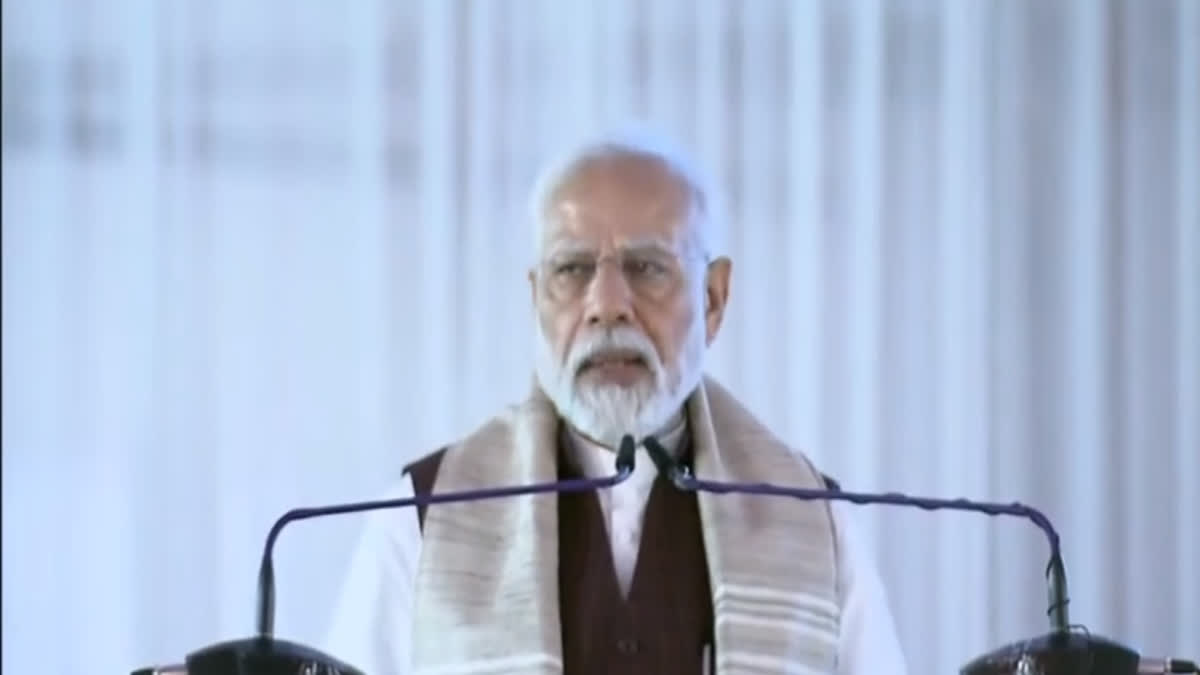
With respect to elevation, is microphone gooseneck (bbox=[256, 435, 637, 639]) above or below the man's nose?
below

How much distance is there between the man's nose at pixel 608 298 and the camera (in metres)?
1.79

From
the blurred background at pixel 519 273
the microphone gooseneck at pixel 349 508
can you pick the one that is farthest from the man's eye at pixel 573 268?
the blurred background at pixel 519 273

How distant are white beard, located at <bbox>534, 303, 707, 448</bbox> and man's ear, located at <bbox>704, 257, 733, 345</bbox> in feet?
0.22

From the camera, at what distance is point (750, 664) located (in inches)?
69.6

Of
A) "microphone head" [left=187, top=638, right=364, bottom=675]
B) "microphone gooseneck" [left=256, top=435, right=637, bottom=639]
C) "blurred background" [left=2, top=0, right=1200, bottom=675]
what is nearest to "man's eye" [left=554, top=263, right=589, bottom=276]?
"microphone gooseneck" [left=256, top=435, right=637, bottom=639]

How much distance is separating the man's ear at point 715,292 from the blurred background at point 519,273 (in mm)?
625

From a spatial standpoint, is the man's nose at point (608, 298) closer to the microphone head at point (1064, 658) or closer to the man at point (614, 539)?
the man at point (614, 539)

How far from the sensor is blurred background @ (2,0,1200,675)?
2.57 metres

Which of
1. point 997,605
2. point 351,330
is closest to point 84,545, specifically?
point 351,330

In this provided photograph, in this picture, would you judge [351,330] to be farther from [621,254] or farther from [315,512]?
[315,512]

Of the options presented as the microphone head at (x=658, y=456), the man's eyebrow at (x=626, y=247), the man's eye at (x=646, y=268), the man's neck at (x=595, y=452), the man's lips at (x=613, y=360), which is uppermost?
the man's eyebrow at (x=626, y=247)

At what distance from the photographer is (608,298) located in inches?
70.6

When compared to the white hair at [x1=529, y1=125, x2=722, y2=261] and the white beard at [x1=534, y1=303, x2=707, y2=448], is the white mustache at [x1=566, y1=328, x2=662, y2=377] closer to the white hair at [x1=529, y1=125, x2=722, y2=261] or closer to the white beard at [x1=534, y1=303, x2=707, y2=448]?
the white beard at [x1=534, y1=303, x2=707, y2=448]

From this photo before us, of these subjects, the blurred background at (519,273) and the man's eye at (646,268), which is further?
the blurred background at (519,273)
